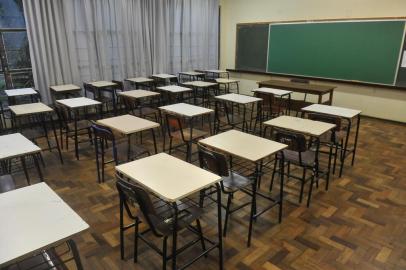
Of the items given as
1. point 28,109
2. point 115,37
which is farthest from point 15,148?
point 115,37

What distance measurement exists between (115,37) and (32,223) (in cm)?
563

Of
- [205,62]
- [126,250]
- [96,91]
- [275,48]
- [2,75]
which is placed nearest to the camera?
[126,250]

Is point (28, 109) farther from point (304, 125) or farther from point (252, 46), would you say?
point (252, 46)

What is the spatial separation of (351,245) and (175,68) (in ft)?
20.3

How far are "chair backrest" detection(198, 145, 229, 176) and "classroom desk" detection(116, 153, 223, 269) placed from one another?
301 mm

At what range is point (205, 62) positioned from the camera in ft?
27.5

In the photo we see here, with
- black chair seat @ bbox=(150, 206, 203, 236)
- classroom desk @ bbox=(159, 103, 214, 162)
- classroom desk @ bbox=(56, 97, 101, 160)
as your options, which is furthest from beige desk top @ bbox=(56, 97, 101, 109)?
black chair seat @ bbox=(150, 206, 203, 236)

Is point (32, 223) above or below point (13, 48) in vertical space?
below

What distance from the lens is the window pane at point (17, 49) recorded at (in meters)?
5.23

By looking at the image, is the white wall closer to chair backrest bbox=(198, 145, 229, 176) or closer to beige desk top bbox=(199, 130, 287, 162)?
beige desk top bbox=(199, 130, 287, 162)

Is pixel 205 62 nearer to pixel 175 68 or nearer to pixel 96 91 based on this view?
pixel 175 68

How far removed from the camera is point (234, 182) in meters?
2.58

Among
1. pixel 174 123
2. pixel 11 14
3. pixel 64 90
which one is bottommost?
pixel 174 123

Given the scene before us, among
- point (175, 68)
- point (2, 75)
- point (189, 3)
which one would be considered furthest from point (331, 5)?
point (2, 75)
